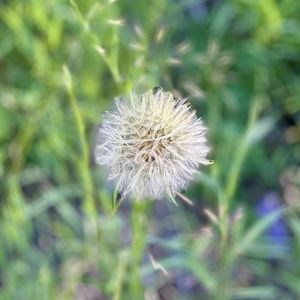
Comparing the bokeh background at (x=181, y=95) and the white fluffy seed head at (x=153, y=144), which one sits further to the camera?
the bokeh background at (x=181, y=95)

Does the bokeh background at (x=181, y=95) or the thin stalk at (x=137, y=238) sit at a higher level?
the bokeh background at (x=181, y=95)

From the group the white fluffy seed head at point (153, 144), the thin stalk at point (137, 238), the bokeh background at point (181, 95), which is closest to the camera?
the white fluffy seed head at point (153, 144)

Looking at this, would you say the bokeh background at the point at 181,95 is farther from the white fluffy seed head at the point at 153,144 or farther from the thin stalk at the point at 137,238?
the white fluffy seed head at the point at 153,144

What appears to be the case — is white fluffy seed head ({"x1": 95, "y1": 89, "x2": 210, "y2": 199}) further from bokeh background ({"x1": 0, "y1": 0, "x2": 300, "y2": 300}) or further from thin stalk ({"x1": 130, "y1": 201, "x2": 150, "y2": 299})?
bokeh background ({"x1": 0, "y1": 0, "x2": 300, "y2": 300})

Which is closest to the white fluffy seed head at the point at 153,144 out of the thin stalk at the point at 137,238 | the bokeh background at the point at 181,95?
the thin stalk at the point at 137,238

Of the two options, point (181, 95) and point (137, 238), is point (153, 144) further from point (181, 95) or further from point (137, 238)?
point (181, 95)

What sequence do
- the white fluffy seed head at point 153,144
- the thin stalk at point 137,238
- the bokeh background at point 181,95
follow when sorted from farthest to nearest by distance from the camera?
the bokeh background at point 181,95 < the thin stalk at point 137,238 < the white fluffy seed head at point 153,144
